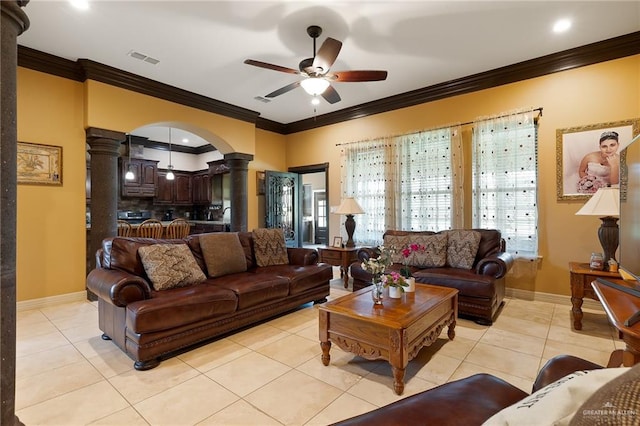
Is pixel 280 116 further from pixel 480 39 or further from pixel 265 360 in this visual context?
pixel 265 360

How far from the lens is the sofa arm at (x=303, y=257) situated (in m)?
3.98

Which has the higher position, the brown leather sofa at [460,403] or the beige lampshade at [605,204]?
the beige lampshade at [605,204]

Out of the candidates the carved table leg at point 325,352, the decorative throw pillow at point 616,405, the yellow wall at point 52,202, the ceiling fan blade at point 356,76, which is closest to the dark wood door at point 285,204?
the yellow wall at point 52,202

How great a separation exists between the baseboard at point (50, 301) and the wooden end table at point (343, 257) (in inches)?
135

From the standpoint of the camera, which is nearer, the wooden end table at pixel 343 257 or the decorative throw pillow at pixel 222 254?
the decorative throw pillow at pixel 222 254

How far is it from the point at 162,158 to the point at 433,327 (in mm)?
8280

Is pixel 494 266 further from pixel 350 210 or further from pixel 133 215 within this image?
pixel 133 215

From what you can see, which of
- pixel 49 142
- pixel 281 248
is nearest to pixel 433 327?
pixel 281 248

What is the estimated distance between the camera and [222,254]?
11.4 feet

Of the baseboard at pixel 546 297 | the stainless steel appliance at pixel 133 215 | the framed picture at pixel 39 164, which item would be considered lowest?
the baseboard at pixel 546 297

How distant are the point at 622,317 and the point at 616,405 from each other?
64.1 inches

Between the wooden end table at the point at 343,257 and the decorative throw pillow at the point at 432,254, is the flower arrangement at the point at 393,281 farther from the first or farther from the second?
the wooden end table at the point at 343,257

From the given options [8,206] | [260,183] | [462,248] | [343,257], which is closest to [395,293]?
[462,248]

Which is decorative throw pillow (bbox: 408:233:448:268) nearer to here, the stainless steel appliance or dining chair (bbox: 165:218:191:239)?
dining chair (bbox: 165:218:191:239)
